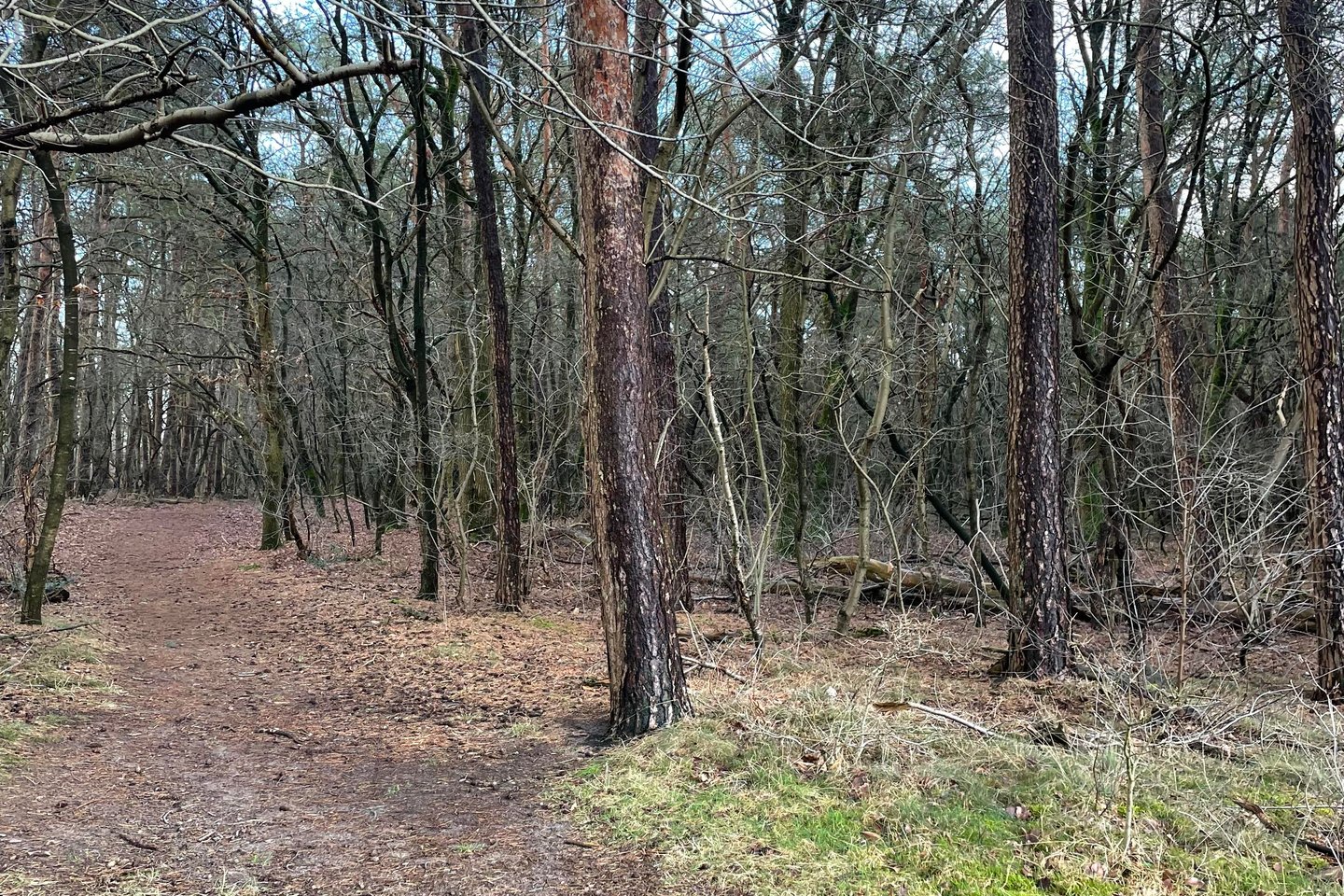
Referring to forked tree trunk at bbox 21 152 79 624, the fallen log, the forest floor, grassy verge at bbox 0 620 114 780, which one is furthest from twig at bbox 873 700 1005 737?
forked tree trunk at bbox 21 152 79 624

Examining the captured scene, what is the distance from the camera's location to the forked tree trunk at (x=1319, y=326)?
676cm

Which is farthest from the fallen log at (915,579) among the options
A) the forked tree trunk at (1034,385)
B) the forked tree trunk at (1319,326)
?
the forked tree trunk at (1319,326)

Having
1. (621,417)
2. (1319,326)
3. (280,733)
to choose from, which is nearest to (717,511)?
(621,417)

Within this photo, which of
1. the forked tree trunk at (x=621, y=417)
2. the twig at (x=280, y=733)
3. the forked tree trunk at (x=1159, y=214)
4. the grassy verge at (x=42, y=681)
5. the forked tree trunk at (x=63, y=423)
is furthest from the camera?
the forked tree trunk at (x=1159, y=214)

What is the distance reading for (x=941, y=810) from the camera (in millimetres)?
4086

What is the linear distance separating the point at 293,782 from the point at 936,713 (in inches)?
148

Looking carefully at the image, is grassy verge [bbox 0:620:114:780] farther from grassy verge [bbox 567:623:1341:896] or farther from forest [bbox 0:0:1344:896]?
grassy verge [bbox 567:623:1341:896]

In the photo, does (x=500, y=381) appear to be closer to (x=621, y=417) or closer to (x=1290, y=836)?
(x=621, y=417)

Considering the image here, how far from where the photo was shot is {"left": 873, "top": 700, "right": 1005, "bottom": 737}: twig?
4.87m

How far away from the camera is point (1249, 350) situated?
13492 mm

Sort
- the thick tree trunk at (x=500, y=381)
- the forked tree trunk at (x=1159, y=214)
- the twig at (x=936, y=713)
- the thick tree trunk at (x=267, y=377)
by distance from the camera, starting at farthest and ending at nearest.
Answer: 1. the thick tree trunk at (x=267, y=377)
2. the thick tree trunk at (x=500, y=381)
3. the forked tree trunk at (x=1159, y=214)
4. the twig at (x=936, y=713)

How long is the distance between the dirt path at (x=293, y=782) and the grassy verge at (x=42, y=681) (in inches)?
6.8

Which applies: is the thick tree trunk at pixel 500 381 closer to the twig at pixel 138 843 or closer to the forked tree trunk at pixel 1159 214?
the twig at pixel 138 843

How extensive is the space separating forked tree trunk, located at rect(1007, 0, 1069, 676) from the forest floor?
0.51 metres
